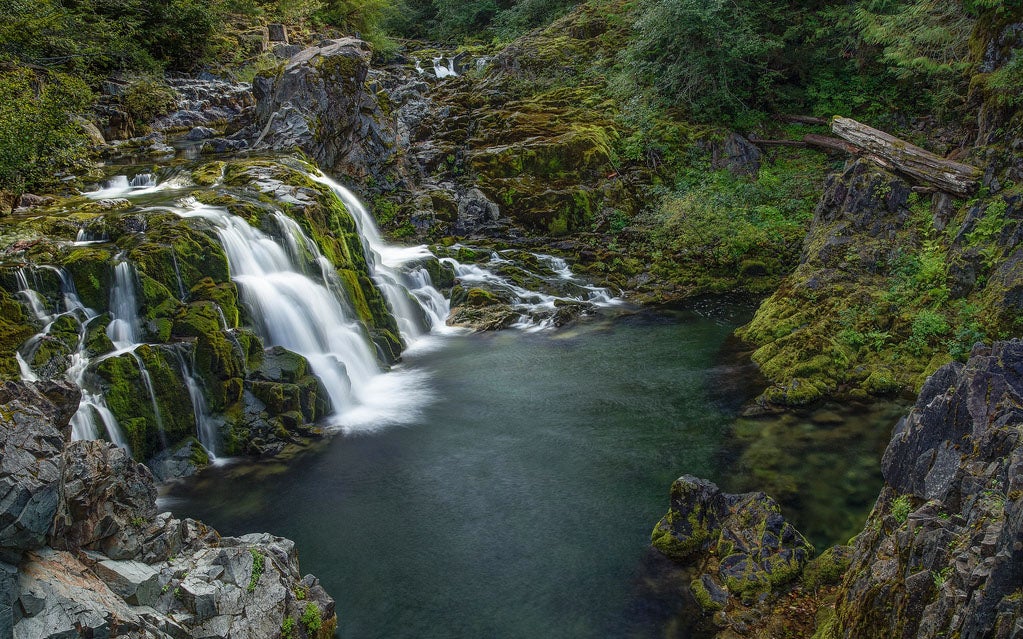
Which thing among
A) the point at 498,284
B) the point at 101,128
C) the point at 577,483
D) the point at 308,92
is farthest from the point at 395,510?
the point at 101,128

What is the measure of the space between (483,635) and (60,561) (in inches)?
157

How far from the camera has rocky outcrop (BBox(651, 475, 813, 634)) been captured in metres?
6.25

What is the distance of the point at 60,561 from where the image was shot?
15.5 feet

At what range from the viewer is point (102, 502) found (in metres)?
5.57

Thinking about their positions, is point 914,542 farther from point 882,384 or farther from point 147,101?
point 147,101

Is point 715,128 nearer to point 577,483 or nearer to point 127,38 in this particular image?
point 577,483

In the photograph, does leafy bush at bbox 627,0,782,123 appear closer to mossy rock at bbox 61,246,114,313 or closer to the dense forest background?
the dense forest background

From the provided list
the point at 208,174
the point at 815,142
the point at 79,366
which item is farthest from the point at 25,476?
the point at 815,142

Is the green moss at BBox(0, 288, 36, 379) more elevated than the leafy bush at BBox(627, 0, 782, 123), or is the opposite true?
the leafy bush at BBox(627, 0, 782, 123)

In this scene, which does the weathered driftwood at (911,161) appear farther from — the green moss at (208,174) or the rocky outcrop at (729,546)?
the green moss at (208,174)

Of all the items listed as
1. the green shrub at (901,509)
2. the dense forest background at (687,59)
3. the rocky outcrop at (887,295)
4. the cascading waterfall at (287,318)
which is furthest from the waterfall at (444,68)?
the green shrub at (901,509)

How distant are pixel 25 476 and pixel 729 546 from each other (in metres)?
6.65

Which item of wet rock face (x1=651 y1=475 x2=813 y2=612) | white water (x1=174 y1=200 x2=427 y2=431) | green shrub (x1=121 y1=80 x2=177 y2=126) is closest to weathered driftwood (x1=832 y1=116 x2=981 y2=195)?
wet rock face (x1=651 y1=475 x2=813 y2=612)

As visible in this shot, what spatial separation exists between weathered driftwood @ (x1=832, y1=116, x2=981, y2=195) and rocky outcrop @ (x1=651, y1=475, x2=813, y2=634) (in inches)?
386
